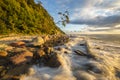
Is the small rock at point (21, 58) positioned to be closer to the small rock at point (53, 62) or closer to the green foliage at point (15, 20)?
the small rock at point (53, 62)

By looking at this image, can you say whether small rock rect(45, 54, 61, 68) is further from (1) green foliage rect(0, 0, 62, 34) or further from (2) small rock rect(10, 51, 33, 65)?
(1) green foliage rect(0, 0, 62, 34)

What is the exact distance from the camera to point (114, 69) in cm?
662

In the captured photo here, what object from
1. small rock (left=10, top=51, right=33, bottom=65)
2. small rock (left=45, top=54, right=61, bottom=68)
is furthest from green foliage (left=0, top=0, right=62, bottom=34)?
small rock (left=45, top=54, right=61, bottom=68)

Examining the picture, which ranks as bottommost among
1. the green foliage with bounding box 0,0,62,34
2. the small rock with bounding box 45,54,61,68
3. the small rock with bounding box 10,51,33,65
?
the small rock with bounding box 45,54,61,68

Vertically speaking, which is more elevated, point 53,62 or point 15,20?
point 15,20

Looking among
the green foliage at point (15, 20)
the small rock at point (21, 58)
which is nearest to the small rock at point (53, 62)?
the small rock at point (21, 58)

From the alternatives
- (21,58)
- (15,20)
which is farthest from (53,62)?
(15,20)

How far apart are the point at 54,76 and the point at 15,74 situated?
3.01ft

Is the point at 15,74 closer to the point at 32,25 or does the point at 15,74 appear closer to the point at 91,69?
the point at 91,69

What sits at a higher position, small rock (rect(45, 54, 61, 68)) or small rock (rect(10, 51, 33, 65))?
small rock (rect(10, 51, 33, 65))

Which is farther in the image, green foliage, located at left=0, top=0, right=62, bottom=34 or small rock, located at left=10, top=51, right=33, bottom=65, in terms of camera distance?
green foliage, located at left=0, top=0, right=62, bottom=34

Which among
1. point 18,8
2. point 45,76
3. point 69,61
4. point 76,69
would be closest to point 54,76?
point 45,76

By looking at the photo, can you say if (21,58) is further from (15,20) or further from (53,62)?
(15,20)

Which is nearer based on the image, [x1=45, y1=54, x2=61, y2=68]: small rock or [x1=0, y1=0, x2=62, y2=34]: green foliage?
[x1=45, y1=54, x2=61, y2=68]: small rock
